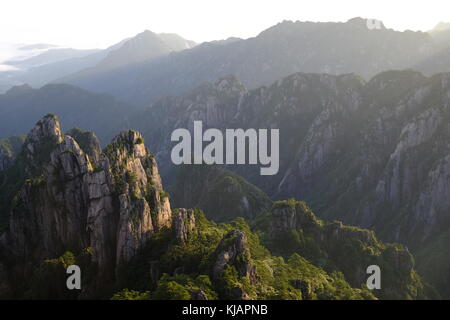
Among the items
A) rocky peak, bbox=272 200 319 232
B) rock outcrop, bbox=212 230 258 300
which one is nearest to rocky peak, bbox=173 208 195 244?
rock outcrop, bbox=212 230 258 300

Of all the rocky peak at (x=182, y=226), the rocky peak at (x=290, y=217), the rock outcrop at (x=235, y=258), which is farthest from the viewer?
the rocky peak at (x=290, y=217)

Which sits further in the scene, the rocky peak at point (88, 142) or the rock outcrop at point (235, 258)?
the rocky peak at point (88, 142)

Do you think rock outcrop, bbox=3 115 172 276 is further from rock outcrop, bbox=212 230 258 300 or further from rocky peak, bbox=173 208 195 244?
rock outcrop, bbox=212 230 258 300

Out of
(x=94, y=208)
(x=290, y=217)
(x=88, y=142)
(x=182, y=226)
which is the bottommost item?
(x=290, y=217)

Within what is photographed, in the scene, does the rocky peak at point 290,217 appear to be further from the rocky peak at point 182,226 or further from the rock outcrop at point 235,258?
the rock outcrop at point 235,258

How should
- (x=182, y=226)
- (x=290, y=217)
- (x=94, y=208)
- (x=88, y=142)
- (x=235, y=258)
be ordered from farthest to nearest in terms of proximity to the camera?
1. (x=88, y=142)
2. (x=290, y=217)
3. (x=94, y=208)
4. (x=182, y=226)
5. (x=235, y=258)

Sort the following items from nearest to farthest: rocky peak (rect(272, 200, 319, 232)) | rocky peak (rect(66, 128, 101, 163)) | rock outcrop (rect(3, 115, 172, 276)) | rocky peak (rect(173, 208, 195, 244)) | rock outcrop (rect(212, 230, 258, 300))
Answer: rock outcrop (rect(212, 230, 258, 300)) → rocky peak (rect(173, 208, 195, 244)) → rock outcrop (rect(3, 115, 172, 276)) → rocky peak (rect(272, 200, 319, 232)) → rocky peak (rect(66, 128, 101, 163))

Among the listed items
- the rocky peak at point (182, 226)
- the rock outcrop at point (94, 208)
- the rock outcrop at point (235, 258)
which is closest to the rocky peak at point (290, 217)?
the rock outcrop at point (94, 208)

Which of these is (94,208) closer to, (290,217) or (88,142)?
(290,217)

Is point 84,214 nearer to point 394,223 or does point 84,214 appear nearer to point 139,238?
point 139,238

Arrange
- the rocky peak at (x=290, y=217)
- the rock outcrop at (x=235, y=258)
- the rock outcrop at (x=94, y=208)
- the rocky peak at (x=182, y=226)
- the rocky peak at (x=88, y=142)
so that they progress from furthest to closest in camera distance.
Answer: the rocky peak at (x=88, y=142)
the rocky peak at (x=290, y=217)
the rock outcrop at (x=94, y=208)
the rocky peak at (x=182, y=226)
the rock outcrop at (x=235, y=258)

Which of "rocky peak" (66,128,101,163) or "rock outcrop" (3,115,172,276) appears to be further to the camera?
"rocky peak" (66,128,101,163)

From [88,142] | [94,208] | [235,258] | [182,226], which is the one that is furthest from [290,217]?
[88,142]
